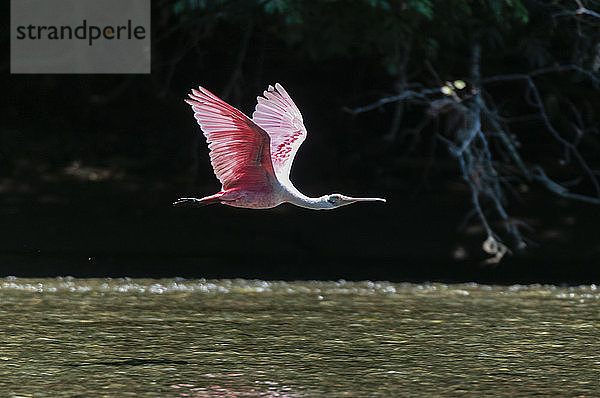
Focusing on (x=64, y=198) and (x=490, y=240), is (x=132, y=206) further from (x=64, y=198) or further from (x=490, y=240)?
(x=490, y=240)

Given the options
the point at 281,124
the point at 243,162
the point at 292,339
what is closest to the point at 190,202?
the point at 243,162

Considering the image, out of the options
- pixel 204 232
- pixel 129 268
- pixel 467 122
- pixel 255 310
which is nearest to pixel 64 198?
pixel 204 232

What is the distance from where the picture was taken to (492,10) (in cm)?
1154

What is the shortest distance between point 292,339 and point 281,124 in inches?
81.8

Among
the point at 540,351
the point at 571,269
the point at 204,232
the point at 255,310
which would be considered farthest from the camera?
the point at 204,232

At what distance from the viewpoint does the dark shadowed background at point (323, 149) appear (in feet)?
39.2

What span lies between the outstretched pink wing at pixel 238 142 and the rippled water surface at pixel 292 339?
56.2 inches

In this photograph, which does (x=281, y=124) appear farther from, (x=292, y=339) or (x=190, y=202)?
(x=292, y=339)

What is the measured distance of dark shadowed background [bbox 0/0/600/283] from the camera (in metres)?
11.9

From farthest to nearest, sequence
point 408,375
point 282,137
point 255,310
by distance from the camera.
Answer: point 255,310
point 408,375
point 282,137

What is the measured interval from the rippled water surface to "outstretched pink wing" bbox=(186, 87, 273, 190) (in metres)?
1.43

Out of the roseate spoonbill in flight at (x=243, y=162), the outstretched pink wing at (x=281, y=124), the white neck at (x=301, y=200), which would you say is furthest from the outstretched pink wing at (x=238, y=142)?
the outstretched pink wing at (x=281, y=124)

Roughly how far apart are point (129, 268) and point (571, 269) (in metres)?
3.98

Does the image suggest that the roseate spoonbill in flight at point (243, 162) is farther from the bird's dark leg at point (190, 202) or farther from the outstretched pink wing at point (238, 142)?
the bird's dark leg at point (190, 202)
